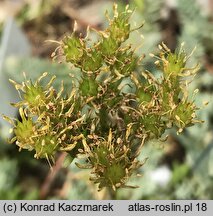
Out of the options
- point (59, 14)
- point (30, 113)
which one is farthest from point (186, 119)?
point (59, 14)

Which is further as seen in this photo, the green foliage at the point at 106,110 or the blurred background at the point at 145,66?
the blurred background at the point at 145,66

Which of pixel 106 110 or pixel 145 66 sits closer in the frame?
pixel 106 110

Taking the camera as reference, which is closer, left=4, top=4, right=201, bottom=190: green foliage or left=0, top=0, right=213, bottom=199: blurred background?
left=4, top=4, right=201, bottom=190: green foliage

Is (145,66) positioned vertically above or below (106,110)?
above

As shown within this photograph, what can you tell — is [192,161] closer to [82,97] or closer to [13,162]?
[13,162]
